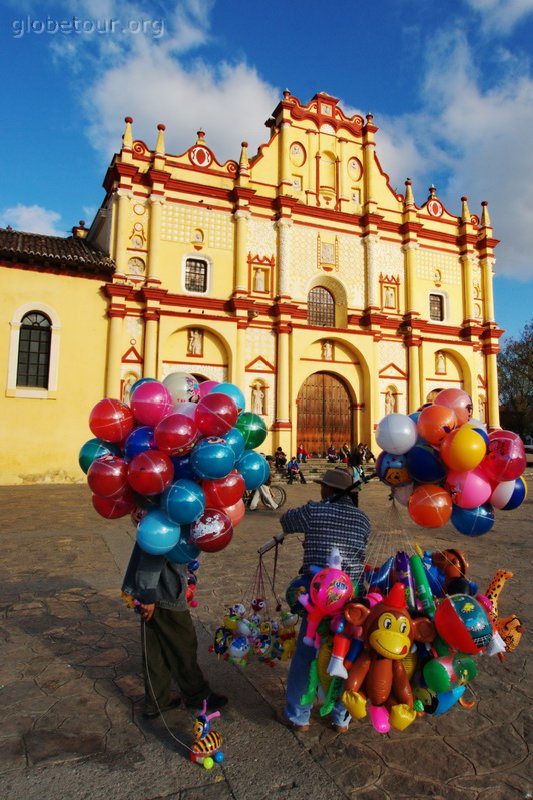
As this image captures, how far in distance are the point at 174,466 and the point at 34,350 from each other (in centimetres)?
1526

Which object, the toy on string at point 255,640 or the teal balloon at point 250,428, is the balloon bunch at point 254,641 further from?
the teal balloon at point 250,428

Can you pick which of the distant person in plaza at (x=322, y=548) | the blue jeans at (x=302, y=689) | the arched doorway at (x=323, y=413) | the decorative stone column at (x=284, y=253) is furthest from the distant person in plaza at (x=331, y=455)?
the blue jeans at (x=302, y=689)

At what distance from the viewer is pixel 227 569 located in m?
6.57

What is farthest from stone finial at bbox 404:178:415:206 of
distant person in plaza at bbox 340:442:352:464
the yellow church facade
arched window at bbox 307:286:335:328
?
distant person in plaza at bbox 340:442:352:464

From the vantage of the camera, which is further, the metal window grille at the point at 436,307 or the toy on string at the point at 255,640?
the metal window grille at the point at 436,307

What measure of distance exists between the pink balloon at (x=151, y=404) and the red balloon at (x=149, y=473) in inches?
12.5

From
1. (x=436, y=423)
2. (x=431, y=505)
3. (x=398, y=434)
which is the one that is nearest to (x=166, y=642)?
(x=431, y=505)

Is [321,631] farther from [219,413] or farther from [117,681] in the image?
[117,681]

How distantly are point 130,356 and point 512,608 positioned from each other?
15101 mm

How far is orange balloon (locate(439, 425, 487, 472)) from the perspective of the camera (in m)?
3.19

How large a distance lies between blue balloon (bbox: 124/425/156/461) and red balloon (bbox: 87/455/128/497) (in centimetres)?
8

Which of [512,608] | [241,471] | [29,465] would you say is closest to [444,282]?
[29,465]

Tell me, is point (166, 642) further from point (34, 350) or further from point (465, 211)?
point (465, 211)

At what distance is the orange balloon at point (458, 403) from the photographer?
3.56m
